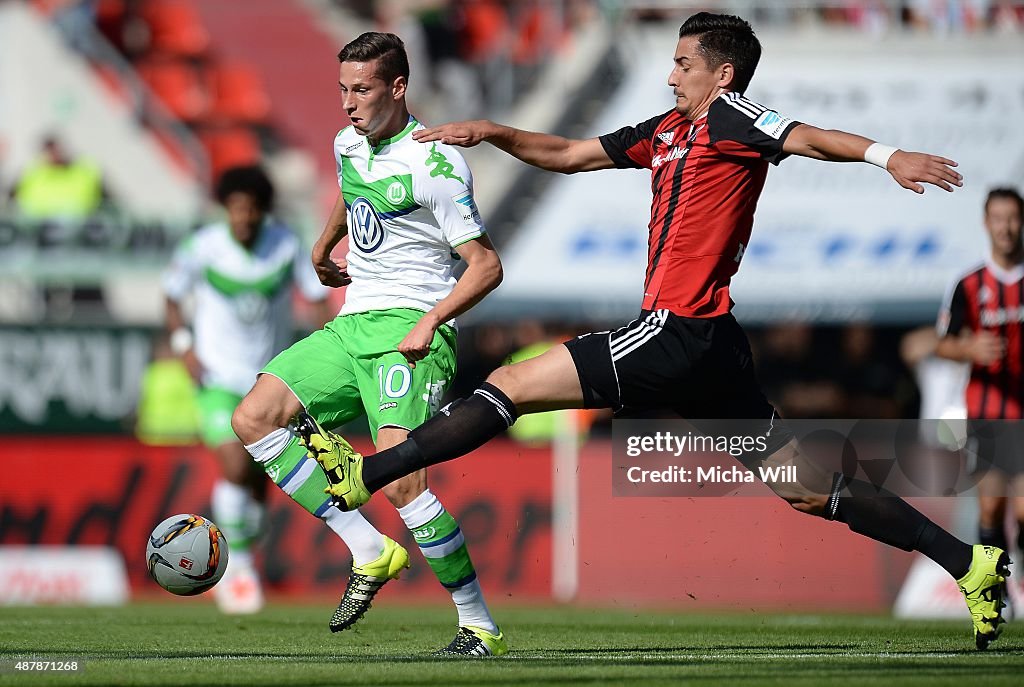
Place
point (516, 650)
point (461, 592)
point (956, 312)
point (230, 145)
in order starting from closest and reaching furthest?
point (461, 592) < point (516, 650) < point (956, 312) < point (230, 145)

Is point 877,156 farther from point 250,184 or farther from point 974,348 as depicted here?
point 250,184

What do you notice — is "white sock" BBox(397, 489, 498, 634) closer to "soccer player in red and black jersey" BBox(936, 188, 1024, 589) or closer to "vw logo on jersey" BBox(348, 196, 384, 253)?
"vw logo on jersey" BBox(348, 196, 384, 253)

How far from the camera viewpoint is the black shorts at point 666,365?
6707 mm

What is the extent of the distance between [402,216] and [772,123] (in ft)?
5.91

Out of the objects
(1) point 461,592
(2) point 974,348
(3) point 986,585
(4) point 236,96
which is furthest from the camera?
(4) point 236,96

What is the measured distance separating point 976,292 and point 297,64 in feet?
42.1

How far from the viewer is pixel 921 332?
56.4 feet

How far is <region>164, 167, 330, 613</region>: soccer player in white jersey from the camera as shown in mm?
11172

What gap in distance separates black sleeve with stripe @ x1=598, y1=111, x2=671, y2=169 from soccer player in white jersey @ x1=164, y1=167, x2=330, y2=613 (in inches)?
159

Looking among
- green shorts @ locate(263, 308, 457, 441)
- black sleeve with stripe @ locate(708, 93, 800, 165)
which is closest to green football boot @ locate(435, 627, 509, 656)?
green shorts @ locate(263, 308, 457, 441)

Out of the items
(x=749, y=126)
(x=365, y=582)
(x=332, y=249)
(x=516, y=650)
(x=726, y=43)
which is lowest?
(x=516, y=650)

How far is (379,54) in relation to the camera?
24.3 ft

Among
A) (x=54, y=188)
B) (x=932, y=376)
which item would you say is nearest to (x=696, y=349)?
(x=932, y=376)

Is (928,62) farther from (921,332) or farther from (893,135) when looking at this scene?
(921,332)
